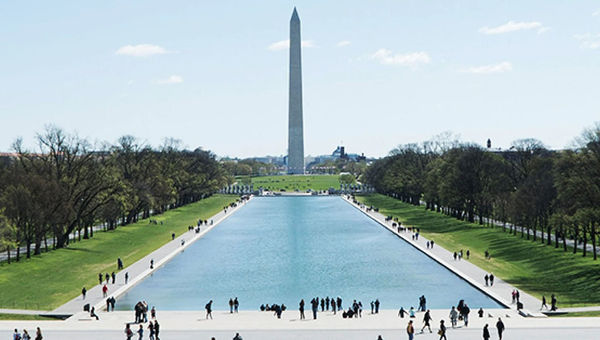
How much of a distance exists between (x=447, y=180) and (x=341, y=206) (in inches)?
1698

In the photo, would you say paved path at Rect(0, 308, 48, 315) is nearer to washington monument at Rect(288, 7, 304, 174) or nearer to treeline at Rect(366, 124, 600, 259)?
treeline at Rect(366, 124, 600, 259)

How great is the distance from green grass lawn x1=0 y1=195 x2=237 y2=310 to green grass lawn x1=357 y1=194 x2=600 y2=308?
27.2 metres

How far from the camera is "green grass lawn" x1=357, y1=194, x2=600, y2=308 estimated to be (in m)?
39.8

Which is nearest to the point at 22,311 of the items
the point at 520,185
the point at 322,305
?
the point at 322,305

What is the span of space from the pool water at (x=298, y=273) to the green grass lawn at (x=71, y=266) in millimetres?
3890

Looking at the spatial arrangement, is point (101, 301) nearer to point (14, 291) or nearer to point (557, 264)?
point (14, 291)

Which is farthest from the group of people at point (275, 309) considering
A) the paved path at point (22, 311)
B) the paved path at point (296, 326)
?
the paved path at point (22, 311)

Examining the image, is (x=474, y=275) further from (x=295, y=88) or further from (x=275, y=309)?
(x=295, y=88)

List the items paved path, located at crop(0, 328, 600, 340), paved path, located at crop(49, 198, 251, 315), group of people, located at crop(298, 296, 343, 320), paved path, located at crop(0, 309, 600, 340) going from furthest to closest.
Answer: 1. paved path, located at crop(49, 198, 251, 315)
2. group of people, located at crop(298, 296, 343, 320)
3. paved path, located at crop(0, 309, 600, 340)
4. paved path, located at crop(0, 328, 600, 340)

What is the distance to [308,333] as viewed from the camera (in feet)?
95.5

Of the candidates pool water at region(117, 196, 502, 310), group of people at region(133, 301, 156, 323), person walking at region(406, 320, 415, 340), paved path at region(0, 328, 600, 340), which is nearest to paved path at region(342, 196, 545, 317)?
pool water at region(117, 196, 502, 310)

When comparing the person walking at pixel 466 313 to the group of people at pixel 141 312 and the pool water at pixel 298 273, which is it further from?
the group of people at pixel 141 312

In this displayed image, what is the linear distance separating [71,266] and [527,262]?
34.2 meters

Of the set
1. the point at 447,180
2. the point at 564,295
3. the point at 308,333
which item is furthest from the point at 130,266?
the point at 447,180
